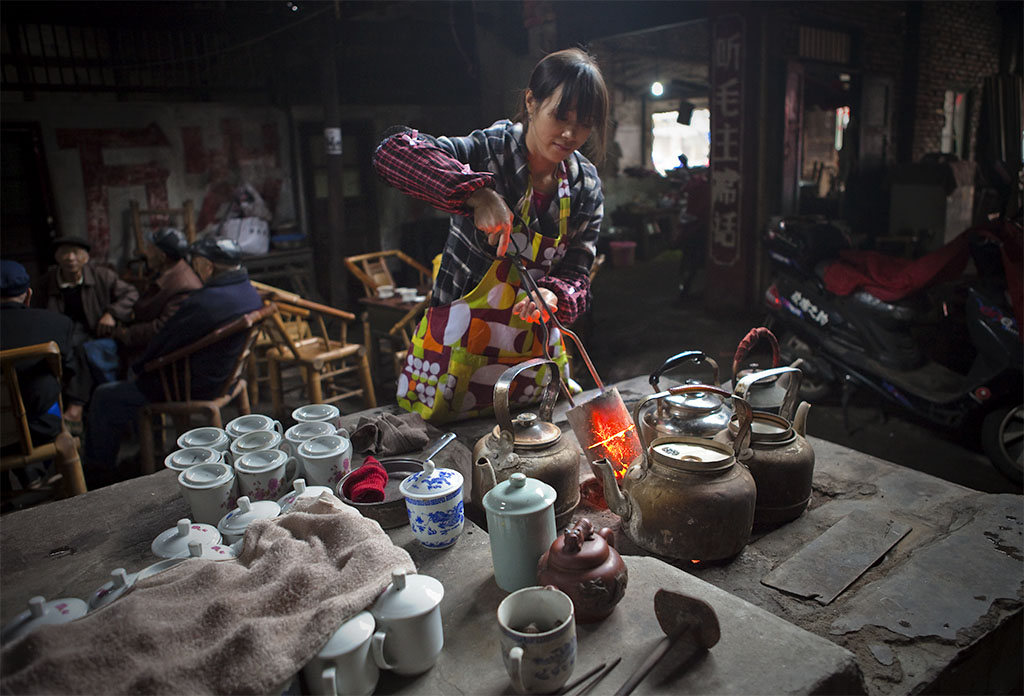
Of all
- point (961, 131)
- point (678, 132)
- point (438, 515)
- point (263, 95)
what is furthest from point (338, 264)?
point (678, 132)

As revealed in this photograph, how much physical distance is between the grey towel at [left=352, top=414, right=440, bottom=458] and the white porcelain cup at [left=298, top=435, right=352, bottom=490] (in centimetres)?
32

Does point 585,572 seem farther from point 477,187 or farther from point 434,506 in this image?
point 477,187

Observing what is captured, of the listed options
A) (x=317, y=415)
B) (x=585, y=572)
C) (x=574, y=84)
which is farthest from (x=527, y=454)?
(x=574, y=84)

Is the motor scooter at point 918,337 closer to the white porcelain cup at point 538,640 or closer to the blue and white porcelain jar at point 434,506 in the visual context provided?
the blue and white porcelain jar at point 434,506

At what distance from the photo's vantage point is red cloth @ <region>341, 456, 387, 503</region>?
7.47 feet

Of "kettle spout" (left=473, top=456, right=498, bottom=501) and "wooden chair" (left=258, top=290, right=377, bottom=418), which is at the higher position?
"kettle spout" (left=473, top=456, right=498, bottom=501)

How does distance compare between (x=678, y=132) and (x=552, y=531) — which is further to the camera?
(x=678, y=132)

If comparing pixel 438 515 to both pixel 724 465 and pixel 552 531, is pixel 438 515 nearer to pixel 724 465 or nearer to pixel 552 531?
pixel 552 531

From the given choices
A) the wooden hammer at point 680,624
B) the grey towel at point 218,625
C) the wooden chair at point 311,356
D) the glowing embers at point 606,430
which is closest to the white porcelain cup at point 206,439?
the grey towel at point 218,625

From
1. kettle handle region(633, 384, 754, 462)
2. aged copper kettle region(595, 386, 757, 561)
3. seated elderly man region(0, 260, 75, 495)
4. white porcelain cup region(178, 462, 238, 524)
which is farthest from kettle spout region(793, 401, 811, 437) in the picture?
seated elderly man region(0, 260, 75, 495)

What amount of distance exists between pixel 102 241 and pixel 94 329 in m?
3.58

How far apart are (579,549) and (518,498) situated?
0.22m

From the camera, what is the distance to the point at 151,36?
315 inches

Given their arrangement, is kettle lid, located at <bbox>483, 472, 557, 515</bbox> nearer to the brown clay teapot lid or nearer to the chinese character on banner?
the brown clay teapot lid
